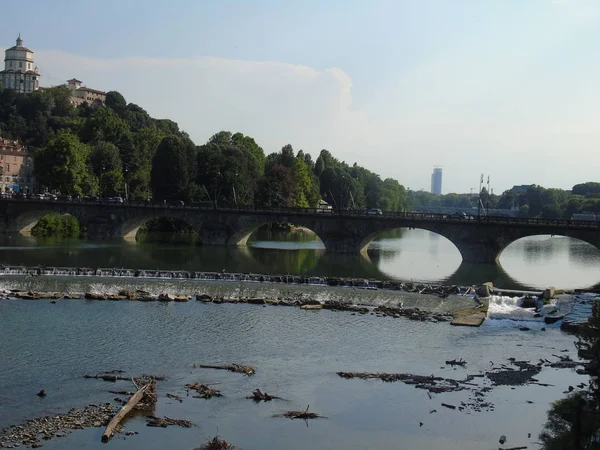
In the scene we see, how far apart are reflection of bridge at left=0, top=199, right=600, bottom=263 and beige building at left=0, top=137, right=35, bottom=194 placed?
119ft

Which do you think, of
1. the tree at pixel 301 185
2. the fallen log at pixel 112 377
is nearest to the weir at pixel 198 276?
the fallen log at pixel 112 377

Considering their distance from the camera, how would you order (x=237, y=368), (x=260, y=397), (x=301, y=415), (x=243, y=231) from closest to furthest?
(x=301, y=415)
(x=260, y=397)
(x=237, y=368)
(x=243, y=231)

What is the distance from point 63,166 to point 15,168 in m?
32.3

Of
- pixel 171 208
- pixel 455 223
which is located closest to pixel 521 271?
pixel 455 223

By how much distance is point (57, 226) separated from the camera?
94.0 metres

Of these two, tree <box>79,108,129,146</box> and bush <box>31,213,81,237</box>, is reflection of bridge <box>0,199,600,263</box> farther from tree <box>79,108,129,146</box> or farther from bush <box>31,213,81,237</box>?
tree <box>79,108,129,146</box>

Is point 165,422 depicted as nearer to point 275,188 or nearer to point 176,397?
point 176,397

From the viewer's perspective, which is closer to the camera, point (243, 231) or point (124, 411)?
point (124, 411)

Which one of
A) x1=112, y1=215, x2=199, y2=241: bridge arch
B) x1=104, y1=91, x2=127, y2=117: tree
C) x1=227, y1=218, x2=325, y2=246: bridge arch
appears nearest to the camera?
x1=227, y1=218, x2=325, y2=246: bridge arch

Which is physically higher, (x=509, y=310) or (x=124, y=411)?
(x=509, y=310)

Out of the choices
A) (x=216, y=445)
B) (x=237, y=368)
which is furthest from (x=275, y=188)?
(x=216, y=445)

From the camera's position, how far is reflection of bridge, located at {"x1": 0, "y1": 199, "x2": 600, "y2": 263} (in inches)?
2897

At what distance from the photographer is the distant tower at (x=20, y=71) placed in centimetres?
17325

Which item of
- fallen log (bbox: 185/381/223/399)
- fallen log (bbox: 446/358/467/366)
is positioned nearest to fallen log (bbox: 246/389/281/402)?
fallen log (bbox: 185/381/223/399)
